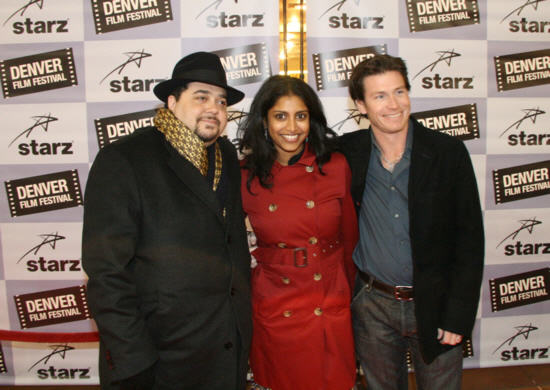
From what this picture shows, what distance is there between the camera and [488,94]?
2775mm

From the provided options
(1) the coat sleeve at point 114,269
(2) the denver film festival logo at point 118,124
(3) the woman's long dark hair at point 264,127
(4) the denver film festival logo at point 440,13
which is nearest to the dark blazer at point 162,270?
(1) the coat sleeve at point 114,269

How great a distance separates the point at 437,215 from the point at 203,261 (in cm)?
98

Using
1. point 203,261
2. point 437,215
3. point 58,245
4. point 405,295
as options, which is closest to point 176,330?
point 203,261

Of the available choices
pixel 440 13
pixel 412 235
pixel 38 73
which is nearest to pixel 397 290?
pixel 412 235

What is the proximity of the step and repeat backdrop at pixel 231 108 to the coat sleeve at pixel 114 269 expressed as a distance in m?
1.40

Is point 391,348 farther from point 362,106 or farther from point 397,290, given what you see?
point 362,106

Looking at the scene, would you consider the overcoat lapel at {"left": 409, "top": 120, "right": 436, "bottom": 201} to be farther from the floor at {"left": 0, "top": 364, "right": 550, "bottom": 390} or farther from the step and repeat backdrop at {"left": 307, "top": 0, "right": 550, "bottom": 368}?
the floor at {"left": 0, "top": 364, "right": 550, "bottom": 390}

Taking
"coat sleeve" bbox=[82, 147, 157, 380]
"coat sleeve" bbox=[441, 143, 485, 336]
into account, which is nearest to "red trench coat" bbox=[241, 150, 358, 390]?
"coat sleeve" bbox=[441, 143, 485, 336]

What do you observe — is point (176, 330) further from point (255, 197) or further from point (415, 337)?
point (415, 337)

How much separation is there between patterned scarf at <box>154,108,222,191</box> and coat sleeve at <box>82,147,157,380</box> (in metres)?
0.26

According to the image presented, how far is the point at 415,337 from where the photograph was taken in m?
1.79

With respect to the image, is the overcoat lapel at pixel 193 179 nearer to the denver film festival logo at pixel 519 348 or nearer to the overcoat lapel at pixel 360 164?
the overcoat lapel at pixel 360 164

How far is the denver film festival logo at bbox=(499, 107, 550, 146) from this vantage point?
280 centimetres

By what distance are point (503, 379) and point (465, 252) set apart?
1.73 m
